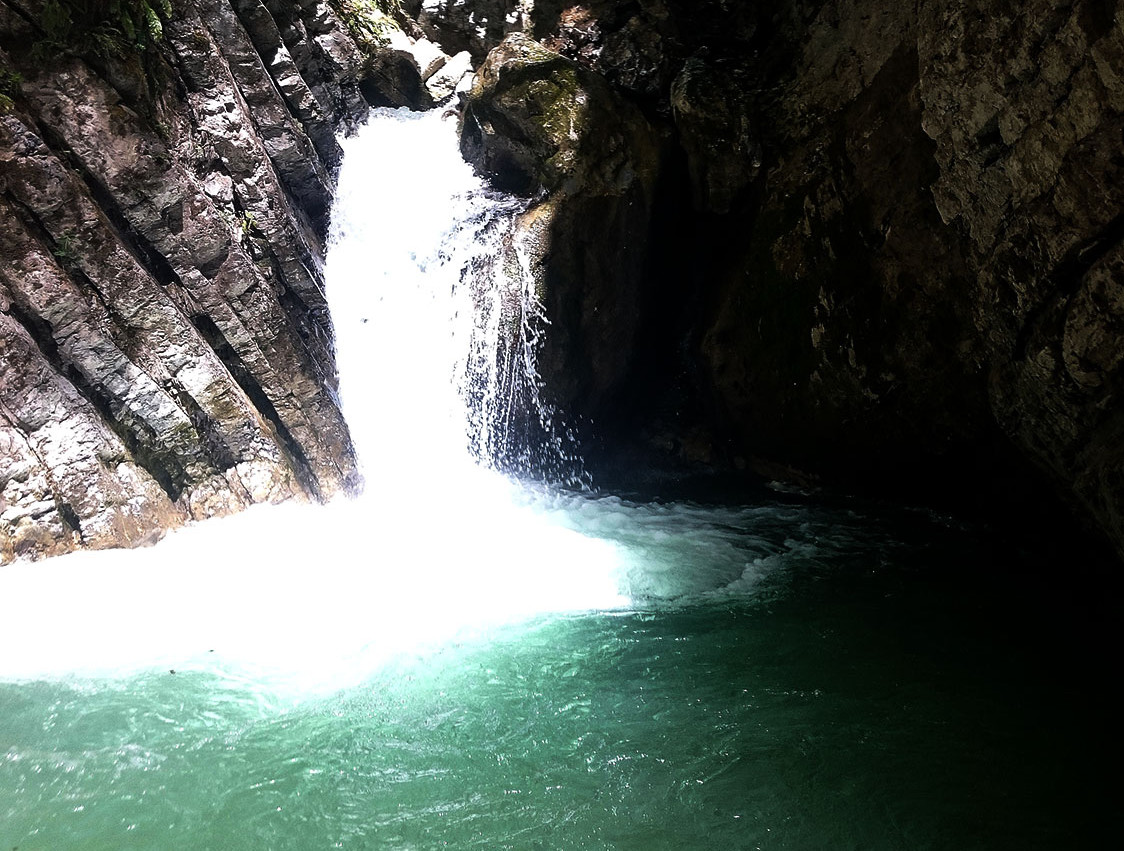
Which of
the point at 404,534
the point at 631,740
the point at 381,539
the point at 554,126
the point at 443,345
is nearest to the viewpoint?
the point at 631,740

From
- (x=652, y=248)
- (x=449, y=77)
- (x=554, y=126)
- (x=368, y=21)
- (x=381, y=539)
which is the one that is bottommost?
(x=381, y=539)

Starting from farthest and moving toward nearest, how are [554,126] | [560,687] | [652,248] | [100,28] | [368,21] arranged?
[368,21] → [652,248] → [554,126] → [100,28] → [560,687]

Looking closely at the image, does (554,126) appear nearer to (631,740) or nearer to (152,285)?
(152,285)

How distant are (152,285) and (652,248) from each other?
6191mm

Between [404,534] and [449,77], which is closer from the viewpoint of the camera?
[404,534]

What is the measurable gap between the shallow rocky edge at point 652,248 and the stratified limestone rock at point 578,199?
0.04 meters

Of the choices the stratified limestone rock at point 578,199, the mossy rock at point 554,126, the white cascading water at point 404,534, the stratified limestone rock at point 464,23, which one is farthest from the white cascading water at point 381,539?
the stratified limestone rock at point 464,23

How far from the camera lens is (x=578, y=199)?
9.39m

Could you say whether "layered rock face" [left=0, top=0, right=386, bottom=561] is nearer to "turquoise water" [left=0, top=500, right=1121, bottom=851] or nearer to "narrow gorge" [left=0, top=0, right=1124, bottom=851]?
"narrow gorge" [left=0, top=0, right=1124, bottom=851]

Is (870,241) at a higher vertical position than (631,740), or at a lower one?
higher

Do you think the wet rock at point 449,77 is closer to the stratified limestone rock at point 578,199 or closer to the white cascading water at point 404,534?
the white cascading water at point 404,534

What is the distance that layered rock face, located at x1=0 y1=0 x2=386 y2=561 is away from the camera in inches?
280

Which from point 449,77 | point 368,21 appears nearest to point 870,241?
point 449,77

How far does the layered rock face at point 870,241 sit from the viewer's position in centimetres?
Answer: 495
